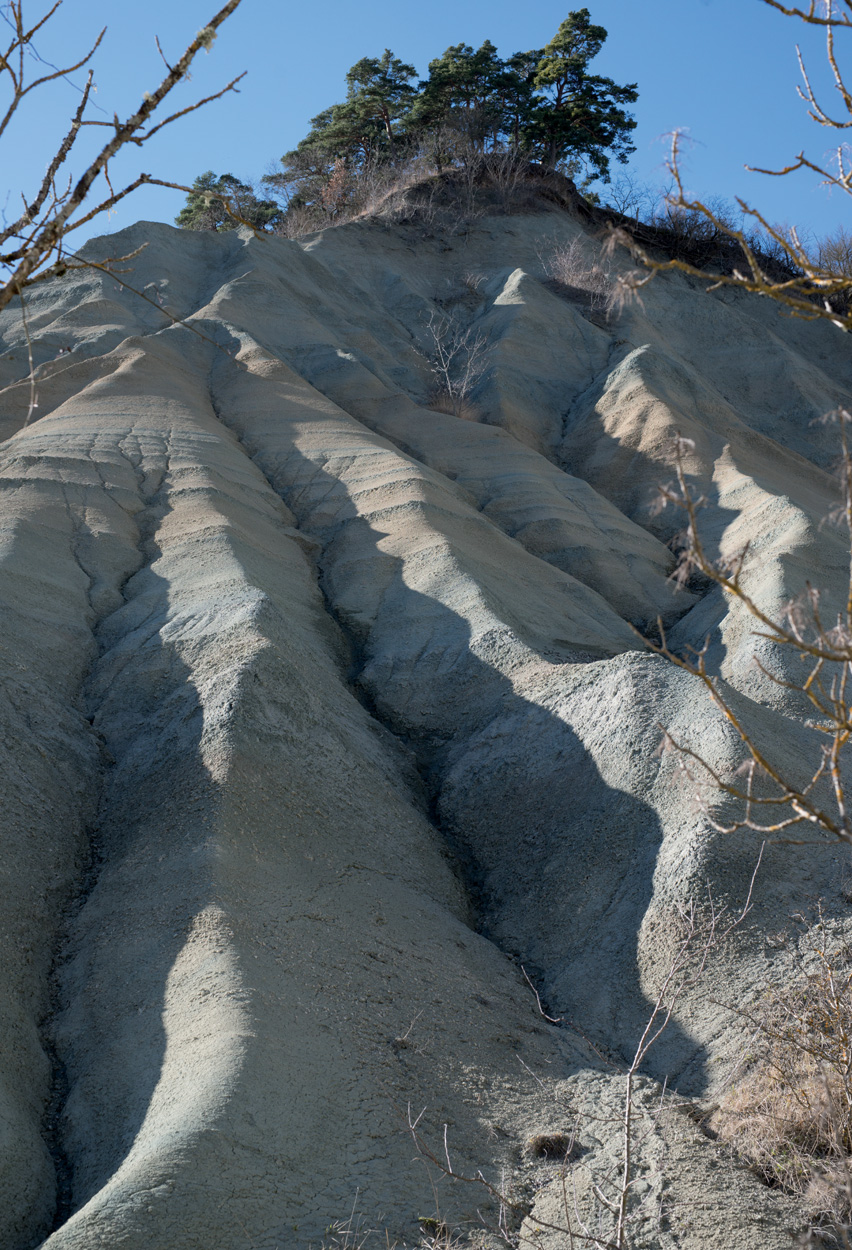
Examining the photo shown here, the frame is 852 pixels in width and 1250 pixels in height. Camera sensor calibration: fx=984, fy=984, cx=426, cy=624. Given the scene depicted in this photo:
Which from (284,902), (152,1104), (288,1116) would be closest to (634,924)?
(284,902)

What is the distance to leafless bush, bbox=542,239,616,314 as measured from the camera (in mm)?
24094

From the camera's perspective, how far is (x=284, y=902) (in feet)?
22.2

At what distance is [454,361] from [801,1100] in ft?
59.8

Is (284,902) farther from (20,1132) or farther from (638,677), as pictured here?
(638,677)

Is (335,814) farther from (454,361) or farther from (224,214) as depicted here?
(224,214)

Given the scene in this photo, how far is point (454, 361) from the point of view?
21391mm

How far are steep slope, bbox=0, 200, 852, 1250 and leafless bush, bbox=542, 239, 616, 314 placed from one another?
29.1 ft

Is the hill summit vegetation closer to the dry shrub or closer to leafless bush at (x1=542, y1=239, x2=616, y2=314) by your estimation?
leafless bush at (x1=542, y1=239, x2=616, y2=314)

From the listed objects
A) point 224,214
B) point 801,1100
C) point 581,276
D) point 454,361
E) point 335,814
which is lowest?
point 801,1100

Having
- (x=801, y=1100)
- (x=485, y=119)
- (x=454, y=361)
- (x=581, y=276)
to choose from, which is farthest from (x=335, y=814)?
(x=485, y=119)

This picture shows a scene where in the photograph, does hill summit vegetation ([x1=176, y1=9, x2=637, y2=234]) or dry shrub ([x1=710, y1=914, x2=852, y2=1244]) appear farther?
hill summit vegetation ([x1=176, y1=9, x2=637, y2=234])

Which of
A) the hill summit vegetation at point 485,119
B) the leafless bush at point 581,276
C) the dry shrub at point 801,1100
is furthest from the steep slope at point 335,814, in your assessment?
the hill summit vegetation at point 485,119

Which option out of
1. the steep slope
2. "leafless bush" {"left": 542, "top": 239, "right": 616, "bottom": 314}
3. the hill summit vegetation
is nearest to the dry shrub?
the steep slope

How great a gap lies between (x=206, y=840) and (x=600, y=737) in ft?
11.5
